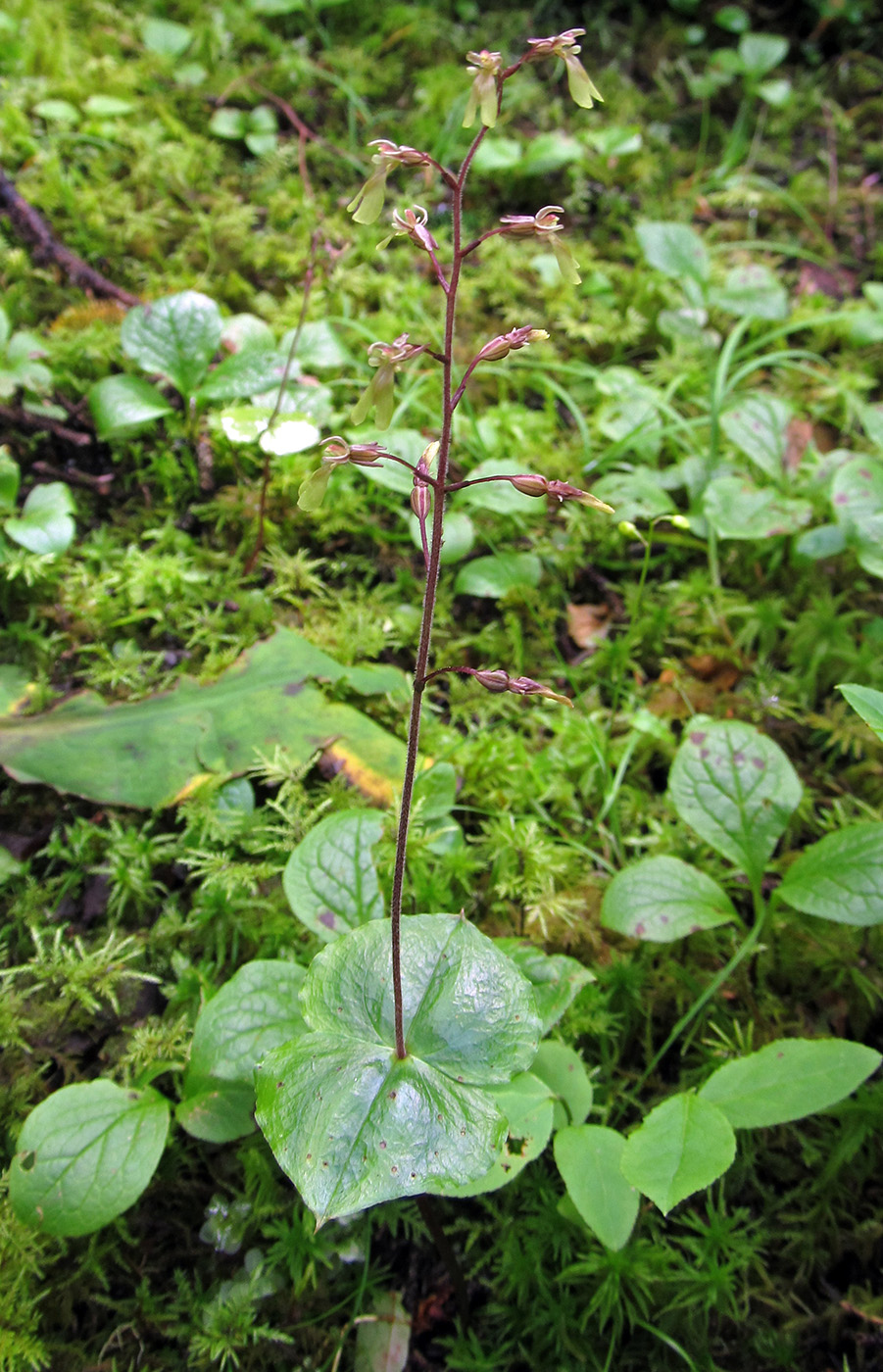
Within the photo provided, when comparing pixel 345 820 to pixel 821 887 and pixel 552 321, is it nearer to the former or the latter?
pixel 821 887

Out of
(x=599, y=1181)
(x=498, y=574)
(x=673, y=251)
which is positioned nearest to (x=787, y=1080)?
(x=599, y=1181)

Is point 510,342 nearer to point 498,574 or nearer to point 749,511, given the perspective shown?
point 498,574

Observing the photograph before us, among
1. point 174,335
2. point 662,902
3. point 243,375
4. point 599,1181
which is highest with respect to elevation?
point 174,335

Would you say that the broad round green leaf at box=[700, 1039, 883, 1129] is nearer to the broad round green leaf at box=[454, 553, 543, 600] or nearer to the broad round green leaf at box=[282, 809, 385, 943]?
the broad round green leaf at box=[282, 809, 385, 943]

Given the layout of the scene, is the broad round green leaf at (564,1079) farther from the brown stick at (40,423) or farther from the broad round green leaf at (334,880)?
the brown stick at (40,423)

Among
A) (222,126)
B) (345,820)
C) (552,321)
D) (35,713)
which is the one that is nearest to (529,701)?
(345,820)

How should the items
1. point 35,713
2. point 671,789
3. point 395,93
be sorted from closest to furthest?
point 671,789
point 35,713
point 395,93
